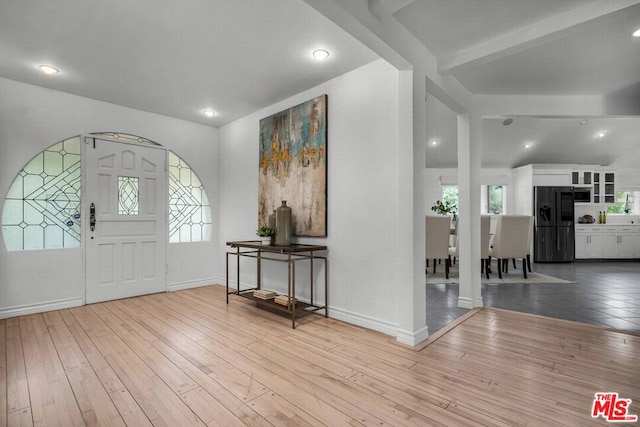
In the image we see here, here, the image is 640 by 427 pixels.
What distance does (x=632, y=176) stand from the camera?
7.68 m

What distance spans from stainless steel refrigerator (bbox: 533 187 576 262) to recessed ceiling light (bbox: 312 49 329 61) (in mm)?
6568

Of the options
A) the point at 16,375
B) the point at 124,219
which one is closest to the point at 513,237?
the point at 124,219

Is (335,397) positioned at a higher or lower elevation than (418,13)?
lower

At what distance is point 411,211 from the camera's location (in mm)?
2525

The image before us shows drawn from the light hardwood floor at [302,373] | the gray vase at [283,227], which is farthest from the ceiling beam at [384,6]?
the light hardwood floor at [302,373]

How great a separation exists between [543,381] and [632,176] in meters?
8.74

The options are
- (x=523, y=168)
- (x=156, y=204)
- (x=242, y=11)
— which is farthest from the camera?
(x=523, y=168)

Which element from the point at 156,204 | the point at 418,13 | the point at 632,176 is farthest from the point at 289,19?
the point at 632,176

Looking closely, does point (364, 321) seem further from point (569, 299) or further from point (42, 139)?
point (42, 139)

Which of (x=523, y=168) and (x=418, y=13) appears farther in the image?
(x=523, y=168)

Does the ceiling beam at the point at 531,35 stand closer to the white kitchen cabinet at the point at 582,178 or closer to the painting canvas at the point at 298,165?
the painting canvas at the point at 298,165

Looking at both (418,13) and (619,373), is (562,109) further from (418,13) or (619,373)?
(619,373)

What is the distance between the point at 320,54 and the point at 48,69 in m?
2.68

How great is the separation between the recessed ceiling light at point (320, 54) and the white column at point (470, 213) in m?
1.80
